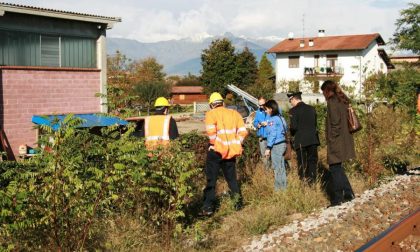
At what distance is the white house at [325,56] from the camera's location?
192 ft

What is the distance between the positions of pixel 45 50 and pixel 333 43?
4863 cm

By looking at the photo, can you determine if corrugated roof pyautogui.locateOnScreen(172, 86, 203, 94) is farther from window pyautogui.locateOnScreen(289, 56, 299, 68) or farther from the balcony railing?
the balcony railing

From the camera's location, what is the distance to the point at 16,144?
55.2 feet

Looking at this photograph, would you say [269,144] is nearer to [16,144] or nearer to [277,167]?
[277,167]

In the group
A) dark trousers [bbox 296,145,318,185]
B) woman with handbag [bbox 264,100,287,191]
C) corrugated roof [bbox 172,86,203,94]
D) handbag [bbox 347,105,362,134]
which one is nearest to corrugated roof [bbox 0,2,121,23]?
woman with handbag [bbox 264,100,287,191]

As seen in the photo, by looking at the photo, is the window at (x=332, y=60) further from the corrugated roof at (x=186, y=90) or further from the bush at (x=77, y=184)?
the bush at (x=77, y=184)

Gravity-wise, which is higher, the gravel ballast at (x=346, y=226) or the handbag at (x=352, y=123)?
the handbag at (x=352, y=123)

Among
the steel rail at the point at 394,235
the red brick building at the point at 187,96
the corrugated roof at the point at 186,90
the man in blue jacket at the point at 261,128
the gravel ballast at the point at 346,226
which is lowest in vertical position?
the gravel ballast at the point at 346,226

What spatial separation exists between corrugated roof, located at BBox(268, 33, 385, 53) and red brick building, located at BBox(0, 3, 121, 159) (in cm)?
4418

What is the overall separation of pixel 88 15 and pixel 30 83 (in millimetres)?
3530

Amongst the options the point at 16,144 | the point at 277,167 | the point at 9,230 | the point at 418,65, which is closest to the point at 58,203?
the point at 9,230

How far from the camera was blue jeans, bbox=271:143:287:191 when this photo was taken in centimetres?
845

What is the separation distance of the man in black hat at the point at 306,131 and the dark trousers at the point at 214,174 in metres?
1.58

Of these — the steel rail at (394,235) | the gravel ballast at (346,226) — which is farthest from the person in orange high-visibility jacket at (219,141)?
the steel rail at (394,235)
